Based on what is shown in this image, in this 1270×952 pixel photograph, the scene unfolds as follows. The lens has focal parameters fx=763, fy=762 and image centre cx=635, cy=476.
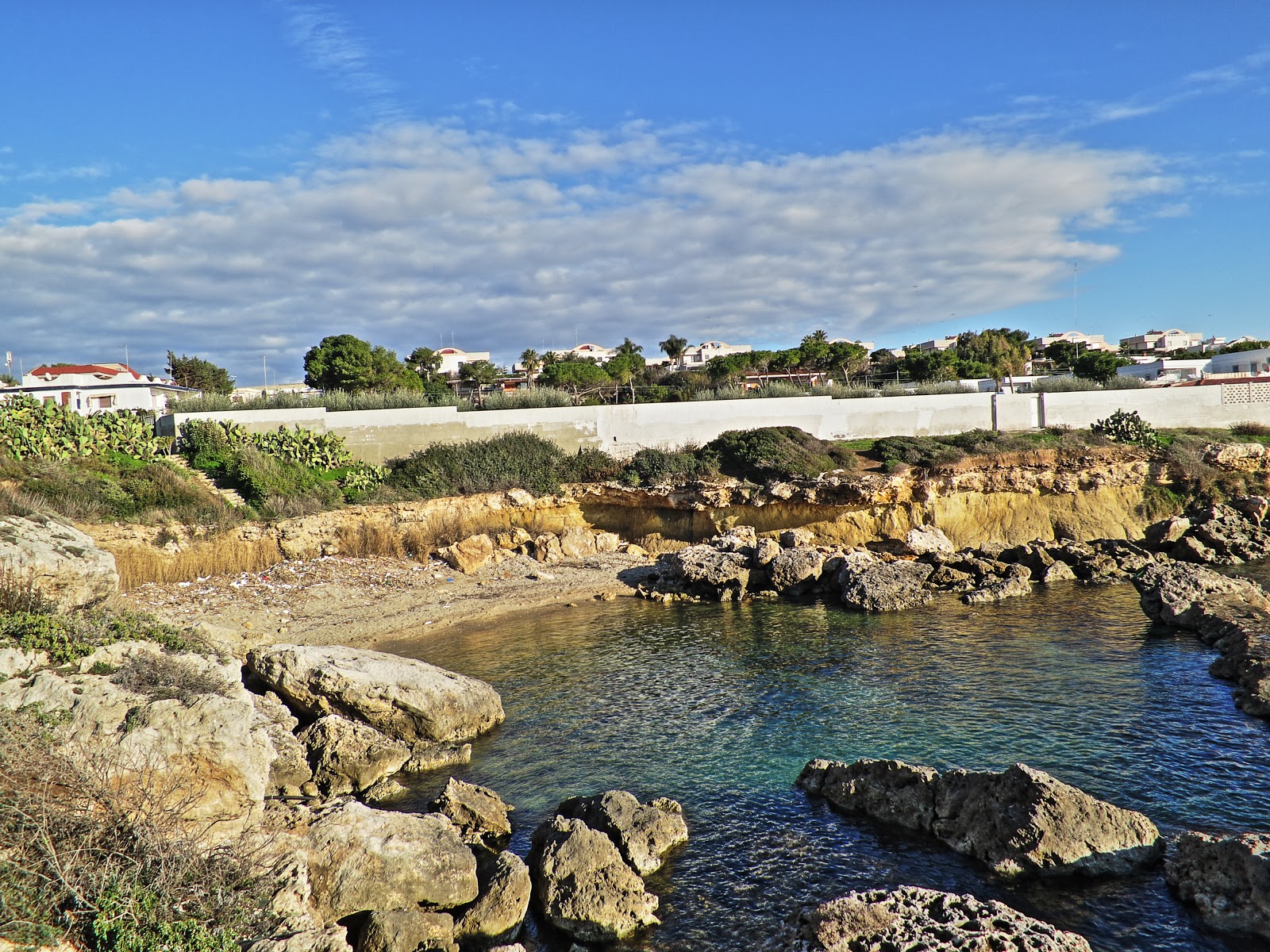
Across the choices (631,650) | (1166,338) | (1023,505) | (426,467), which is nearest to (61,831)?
(631,650)

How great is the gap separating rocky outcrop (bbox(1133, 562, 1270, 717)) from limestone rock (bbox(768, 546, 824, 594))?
8.63 meters

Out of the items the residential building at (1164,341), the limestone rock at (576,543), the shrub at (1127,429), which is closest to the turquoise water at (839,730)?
the limestone rock at (576,543)

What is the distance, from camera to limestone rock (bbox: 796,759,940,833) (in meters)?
9.77

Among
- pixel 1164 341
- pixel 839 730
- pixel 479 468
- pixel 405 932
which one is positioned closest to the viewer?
pixel 405 932

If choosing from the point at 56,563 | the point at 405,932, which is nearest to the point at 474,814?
the point at 405,932

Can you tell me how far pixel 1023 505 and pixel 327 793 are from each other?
85.3ft

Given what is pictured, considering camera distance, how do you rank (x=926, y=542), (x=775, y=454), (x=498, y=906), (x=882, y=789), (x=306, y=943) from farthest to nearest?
(x=775, y=454) → (x=926, y=542) → (x=882, y=789) → (x=498, y=906) → (x=306, y=943)

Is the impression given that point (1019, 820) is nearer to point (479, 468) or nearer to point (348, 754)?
point (348, 754)

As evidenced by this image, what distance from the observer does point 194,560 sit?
21984mm

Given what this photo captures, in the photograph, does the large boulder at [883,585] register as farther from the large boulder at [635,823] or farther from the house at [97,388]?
the house at [97,388]

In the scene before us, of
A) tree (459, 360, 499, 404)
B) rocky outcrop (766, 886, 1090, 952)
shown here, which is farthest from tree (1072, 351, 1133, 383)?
rocky outcrop (766, 886, 1090, 952)

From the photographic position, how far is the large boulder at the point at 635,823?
919cm

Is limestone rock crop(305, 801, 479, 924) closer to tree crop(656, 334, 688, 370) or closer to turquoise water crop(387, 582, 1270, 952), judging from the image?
turquoise water crop(387, 582, 1270, 952)

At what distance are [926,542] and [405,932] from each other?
74.5ft
